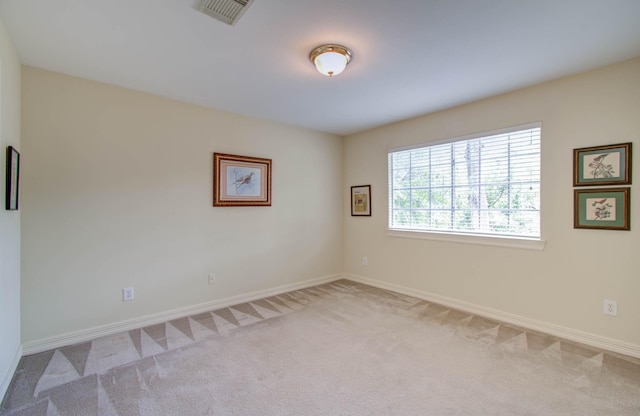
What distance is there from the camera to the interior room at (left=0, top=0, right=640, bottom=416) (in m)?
1.88

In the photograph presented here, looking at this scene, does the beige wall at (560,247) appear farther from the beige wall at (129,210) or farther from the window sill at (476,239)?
the beige wall at (129,210)

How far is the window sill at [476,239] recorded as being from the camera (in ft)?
9.61

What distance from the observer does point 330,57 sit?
2.20m

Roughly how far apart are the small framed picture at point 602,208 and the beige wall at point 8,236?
4.46 metres

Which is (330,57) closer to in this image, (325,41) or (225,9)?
(325,41)

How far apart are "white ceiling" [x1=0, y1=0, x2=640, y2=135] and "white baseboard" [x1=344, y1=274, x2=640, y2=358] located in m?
2.35

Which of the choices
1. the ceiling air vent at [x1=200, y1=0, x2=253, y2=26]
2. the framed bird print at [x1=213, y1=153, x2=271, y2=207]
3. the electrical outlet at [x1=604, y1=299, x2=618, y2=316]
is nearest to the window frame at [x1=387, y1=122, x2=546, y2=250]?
the electrical outlet at [x1=604, y1=299, x2=618, y2=316]

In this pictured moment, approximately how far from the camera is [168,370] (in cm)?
219

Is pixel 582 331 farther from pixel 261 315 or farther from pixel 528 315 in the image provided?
pixel 261 315

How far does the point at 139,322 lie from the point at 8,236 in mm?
1382

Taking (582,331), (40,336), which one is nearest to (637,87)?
(582,331)

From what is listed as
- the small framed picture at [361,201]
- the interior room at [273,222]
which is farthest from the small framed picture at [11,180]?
the small framed picture at [361,201]

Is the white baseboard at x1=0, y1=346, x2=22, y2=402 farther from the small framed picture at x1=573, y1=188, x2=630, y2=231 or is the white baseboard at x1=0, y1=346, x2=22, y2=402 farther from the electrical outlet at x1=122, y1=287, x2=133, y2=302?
the small framed picture at x1=573, y1=188, x2=630, y2=231

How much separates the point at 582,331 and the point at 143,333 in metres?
4.09
